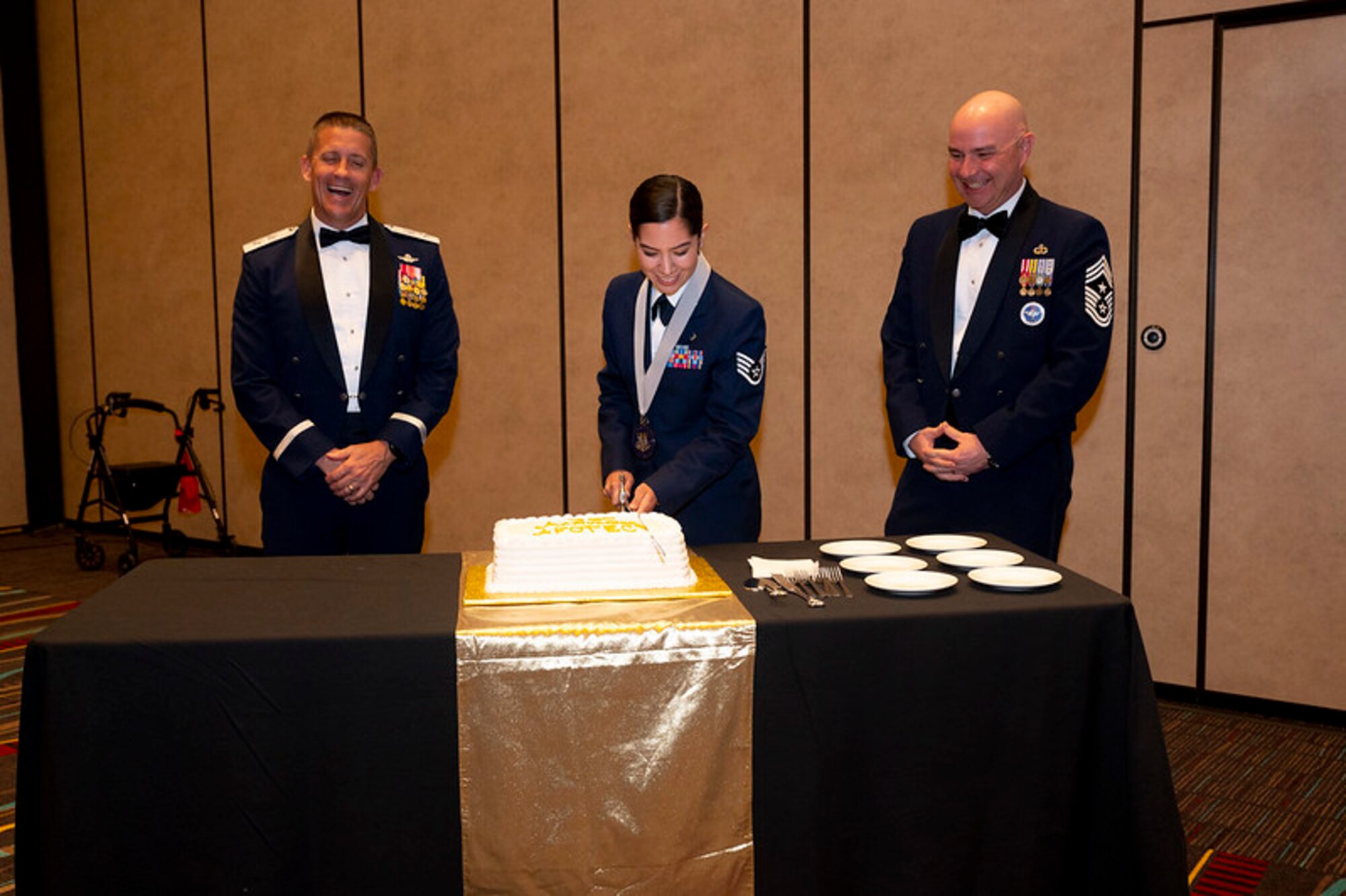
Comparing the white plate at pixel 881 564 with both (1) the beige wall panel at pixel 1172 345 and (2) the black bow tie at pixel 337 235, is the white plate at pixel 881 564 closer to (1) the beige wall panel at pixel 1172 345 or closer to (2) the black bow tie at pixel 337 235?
(2) the black bow tie at pixel 337 235

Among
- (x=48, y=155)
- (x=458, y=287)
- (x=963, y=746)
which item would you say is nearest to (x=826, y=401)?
(x=458, y=287)

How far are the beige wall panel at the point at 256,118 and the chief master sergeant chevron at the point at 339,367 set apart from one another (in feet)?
10.7

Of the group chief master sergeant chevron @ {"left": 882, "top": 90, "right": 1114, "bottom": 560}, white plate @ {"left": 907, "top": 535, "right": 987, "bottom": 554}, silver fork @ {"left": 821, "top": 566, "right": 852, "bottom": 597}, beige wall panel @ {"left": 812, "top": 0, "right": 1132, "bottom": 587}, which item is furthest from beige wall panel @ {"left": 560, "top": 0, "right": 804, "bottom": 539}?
silver fork @ {"left": 821, "top": 566, "right": 852, "bottom": 597}

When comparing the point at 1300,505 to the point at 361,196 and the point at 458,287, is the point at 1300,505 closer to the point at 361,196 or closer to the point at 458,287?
the point at 361,196

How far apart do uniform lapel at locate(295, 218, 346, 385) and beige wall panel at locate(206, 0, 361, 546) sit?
332cm

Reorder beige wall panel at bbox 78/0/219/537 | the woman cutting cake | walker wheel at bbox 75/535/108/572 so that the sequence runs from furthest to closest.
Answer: beige wall panel at bbox 78/0/219/537 < walker wheel at bbox 75/535/108/572 < the woman cutting cake

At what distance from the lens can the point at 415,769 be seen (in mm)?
1717

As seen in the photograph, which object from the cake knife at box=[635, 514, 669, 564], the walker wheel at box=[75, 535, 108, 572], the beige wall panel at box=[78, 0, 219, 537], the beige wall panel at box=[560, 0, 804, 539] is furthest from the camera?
the beige wall panel at box=[78, 0, 219, 537]

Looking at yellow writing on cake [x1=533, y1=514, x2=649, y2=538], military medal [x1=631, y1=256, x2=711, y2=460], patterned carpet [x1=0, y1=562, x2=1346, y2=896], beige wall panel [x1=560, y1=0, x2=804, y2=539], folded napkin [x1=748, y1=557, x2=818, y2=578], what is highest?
beige wall panel [x1=560, y1=0, x2=804, y2=539]

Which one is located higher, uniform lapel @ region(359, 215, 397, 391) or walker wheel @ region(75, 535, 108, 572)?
uniform lapel @ region(359, 215, 397, 391)

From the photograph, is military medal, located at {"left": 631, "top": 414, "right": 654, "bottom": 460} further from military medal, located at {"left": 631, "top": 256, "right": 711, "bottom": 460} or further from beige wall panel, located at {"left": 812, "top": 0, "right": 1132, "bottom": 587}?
beige wall panel, located at {"left": 812, "top": 0, "right": 1132, "bottom": 587}

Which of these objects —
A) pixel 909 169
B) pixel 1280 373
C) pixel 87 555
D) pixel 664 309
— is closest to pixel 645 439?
pixel 664 309

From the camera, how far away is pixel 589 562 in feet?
6.39

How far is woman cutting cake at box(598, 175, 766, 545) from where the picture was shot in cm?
254
